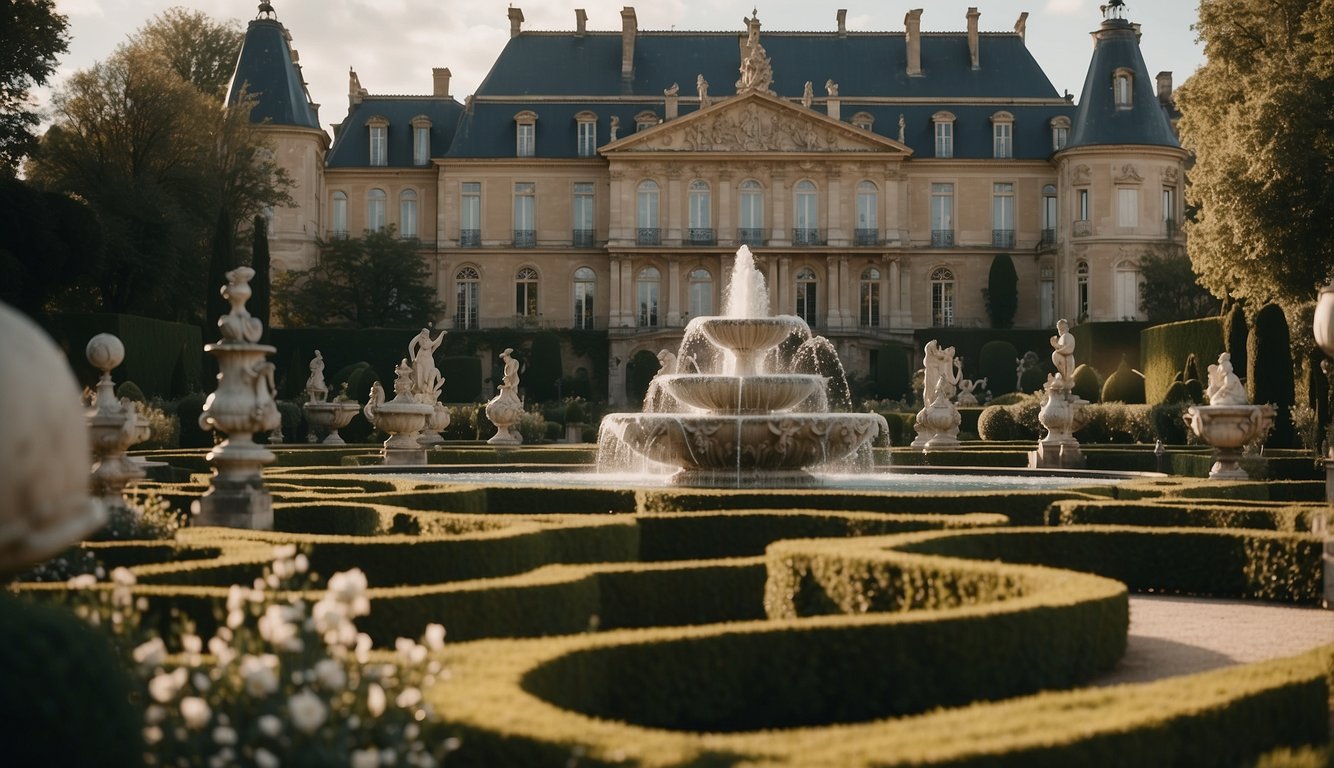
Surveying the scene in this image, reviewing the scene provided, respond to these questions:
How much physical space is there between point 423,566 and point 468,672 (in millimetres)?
3518

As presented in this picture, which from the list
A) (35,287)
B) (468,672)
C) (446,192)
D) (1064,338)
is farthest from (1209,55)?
(446,192)

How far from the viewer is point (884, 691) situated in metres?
5.71

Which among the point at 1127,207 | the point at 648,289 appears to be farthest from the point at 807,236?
the point at 1127,207

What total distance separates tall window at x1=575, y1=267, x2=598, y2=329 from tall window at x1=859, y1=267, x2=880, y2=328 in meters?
8.36

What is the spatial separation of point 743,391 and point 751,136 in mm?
33889

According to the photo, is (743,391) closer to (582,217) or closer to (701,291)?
(701,291)

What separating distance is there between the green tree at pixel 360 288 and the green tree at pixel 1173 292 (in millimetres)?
20539

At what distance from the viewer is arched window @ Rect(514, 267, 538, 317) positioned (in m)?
49.7

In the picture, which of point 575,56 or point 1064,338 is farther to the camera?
point 575,56

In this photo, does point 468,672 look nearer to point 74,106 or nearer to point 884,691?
point 884,691

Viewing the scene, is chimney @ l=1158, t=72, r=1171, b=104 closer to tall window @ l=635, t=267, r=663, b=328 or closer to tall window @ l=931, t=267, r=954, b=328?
tall window @ l=931, t=267, r=954, b=328

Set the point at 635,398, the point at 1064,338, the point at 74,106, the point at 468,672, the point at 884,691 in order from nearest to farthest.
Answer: the point at 468,672, the point at 884,691, the point at 1064,338, the point at 74,106, the point at 635,398

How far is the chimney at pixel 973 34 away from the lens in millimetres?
50000

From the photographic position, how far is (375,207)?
164 feet
